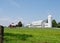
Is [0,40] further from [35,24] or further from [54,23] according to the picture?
[35,24]

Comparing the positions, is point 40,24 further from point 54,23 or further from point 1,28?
point 1,28

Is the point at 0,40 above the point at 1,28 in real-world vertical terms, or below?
below

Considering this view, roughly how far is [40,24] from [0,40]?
10338cm

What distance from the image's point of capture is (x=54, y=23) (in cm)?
10331

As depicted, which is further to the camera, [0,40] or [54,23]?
[54,23]

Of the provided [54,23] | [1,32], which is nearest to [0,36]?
[1,32]

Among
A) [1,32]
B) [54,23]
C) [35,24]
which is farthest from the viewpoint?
[35,24]

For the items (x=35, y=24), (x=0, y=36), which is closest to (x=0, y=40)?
(x=0, y=36)

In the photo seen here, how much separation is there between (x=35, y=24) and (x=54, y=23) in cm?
1400

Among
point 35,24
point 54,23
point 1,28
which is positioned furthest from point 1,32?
point 35,24

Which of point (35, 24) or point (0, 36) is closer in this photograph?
point (0, 36)

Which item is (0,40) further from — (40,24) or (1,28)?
(40,24)

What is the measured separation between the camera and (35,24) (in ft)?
372

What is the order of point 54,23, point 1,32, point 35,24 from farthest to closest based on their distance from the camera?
point 35,24 → point 54,23 → point 1,32
